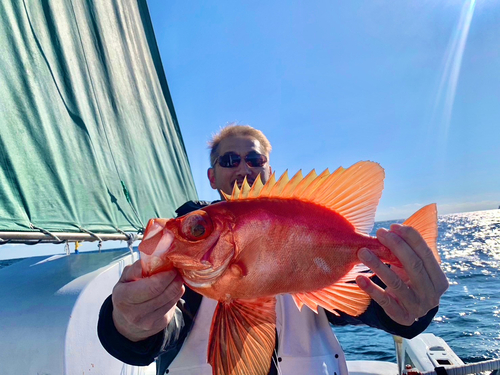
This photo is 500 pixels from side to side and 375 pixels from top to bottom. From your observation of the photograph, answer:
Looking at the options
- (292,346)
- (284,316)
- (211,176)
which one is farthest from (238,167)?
(292,346)

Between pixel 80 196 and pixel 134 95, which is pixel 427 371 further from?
pixel 134 95

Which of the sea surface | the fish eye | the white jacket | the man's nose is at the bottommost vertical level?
the sea surface

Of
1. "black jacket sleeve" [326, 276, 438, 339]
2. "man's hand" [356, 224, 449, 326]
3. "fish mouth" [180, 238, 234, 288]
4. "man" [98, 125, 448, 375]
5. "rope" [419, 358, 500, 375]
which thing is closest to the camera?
"fish mouth" [180, 238, 234, 288]

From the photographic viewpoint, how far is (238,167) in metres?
3.18

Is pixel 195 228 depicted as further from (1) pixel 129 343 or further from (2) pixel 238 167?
(2) pixel 238 167

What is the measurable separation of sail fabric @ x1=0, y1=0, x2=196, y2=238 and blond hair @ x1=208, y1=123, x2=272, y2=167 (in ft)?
4.13

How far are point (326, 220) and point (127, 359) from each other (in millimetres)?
1396

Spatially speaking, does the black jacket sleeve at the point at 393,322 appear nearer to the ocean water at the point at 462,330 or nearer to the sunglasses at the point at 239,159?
the sunglasses at the point at 239,159

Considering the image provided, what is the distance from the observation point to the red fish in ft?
4.09

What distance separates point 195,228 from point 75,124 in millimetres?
2636

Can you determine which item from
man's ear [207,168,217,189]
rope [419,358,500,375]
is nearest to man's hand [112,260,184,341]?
man's ear [207,168,217,189]

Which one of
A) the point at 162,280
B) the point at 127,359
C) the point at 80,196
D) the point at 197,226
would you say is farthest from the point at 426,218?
the point at 80,196

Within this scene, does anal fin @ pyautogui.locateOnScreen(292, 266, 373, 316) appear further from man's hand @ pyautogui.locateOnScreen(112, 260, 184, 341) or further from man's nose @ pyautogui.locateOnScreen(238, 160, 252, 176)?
man's nose @ pyautogui.locateOnScreen(238, 160, 252, 176)

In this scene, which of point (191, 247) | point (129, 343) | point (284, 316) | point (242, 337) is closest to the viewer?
point (191, 247)
